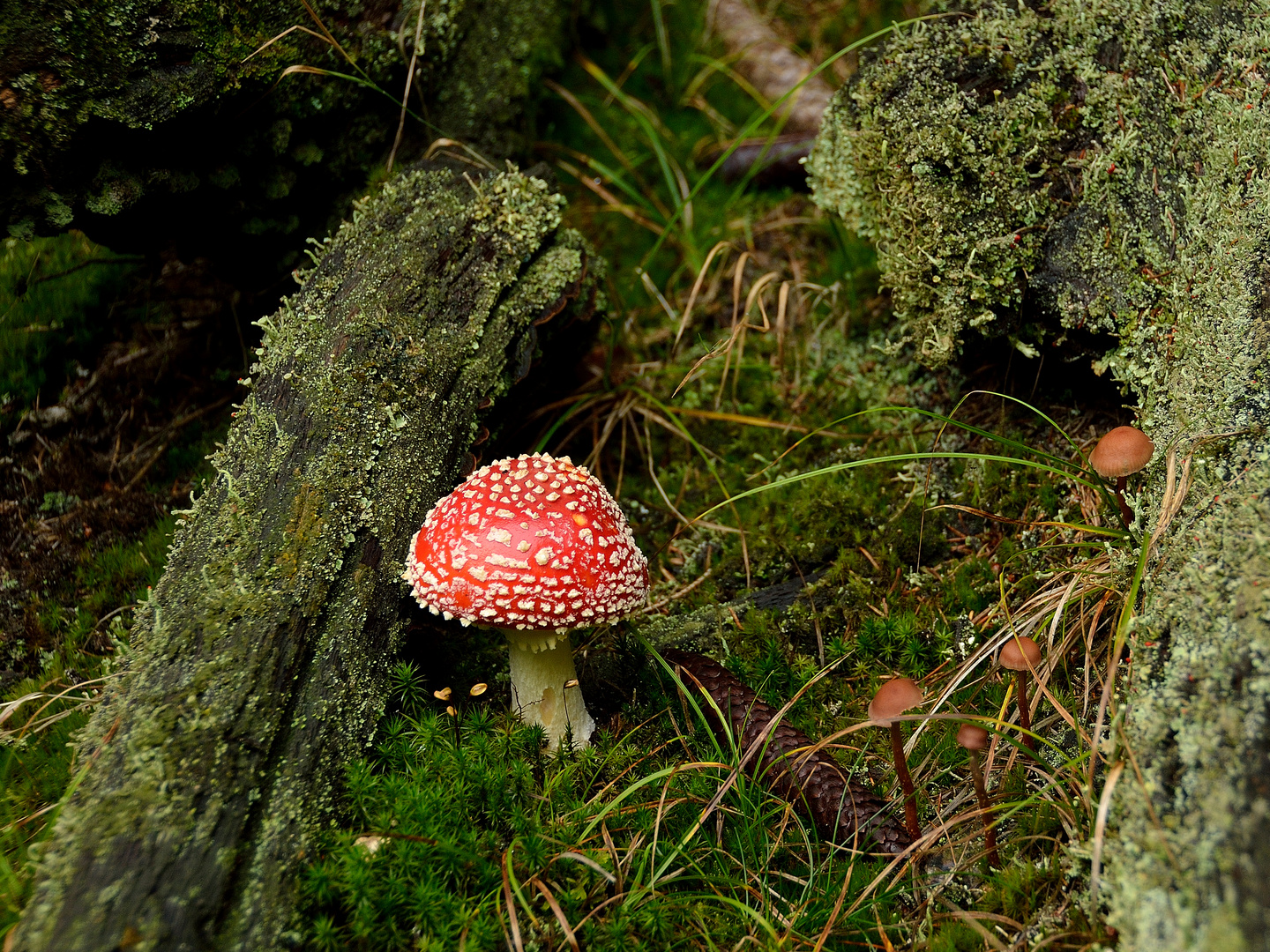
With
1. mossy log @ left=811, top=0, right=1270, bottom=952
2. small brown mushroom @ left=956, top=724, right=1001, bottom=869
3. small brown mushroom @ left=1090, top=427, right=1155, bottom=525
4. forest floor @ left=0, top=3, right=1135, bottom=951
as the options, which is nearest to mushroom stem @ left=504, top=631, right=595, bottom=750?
forest floor @ left=0, top=3, right=1135, bottom=951

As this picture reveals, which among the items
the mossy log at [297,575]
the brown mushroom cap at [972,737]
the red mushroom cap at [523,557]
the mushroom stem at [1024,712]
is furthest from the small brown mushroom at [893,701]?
the mossy log at [297,575]

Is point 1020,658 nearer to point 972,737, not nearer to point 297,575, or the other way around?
point 972,737

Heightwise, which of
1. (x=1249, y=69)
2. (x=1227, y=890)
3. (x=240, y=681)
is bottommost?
(x=240, y=681)

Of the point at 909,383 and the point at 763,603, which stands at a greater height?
the point at 909,383

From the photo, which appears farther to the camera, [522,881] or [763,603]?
[763,603]

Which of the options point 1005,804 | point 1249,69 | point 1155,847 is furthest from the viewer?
→ point 1249,69

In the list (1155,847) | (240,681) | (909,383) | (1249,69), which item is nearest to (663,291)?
(909,383)

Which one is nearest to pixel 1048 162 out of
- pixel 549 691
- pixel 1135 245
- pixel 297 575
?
pixel 1135 245

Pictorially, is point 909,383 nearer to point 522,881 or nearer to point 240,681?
point 522,881
